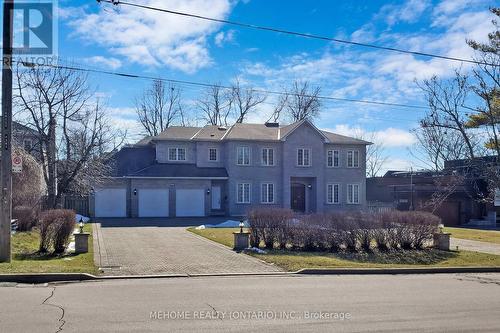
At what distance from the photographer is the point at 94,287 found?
11188 mm

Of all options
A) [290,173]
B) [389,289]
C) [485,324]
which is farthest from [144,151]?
[485,324]

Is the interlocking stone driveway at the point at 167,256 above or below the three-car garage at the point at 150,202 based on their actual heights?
below

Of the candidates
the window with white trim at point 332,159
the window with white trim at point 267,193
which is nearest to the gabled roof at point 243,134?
the window with white trim at point 332,159

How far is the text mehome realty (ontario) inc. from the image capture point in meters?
8.09

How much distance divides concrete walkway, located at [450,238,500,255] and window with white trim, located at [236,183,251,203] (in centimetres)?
1869

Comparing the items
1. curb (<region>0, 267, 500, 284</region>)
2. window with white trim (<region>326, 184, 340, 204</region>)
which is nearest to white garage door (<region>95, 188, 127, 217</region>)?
Result: window with white trim (<region>326, 184, 340, 204</region>)

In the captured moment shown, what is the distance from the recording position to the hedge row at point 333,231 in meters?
18.4

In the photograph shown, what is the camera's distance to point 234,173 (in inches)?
1592

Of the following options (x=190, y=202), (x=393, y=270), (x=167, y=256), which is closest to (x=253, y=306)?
(x=393, y=270)

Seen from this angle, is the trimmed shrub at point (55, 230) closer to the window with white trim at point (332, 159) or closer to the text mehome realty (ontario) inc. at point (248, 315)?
the text mehome realty (ontario) inc. at point (248, 315)

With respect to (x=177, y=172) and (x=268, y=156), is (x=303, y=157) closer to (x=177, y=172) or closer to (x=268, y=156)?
(x=268, y=156)

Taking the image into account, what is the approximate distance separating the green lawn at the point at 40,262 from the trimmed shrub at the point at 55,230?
1.70 feet

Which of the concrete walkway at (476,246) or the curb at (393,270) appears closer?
the curb at (393,270)

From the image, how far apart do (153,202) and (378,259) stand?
24351 mm
